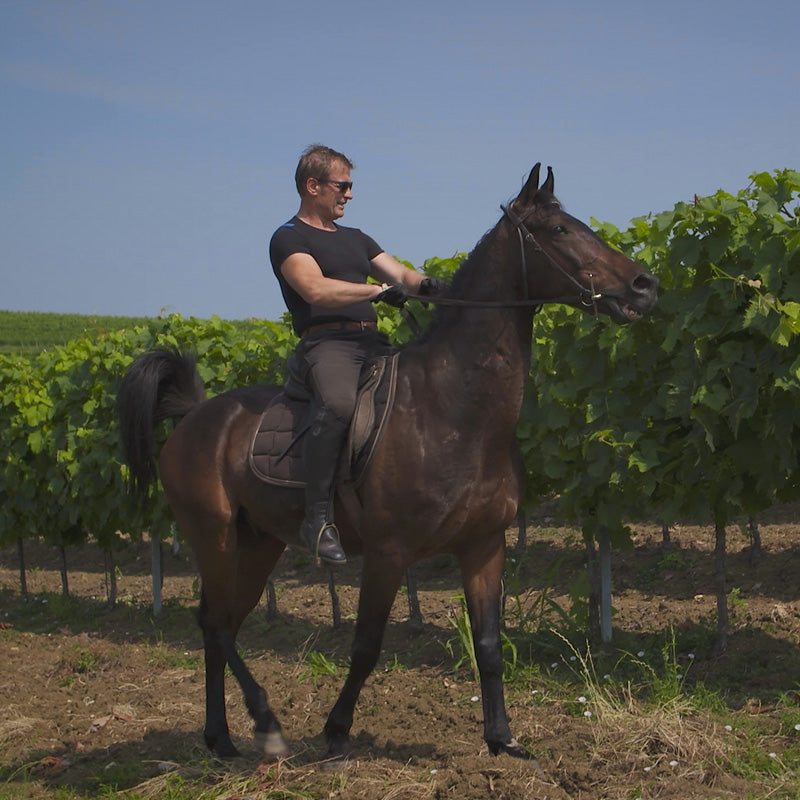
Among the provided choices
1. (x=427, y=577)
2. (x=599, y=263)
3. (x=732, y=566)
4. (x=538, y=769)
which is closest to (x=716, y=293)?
(x=599, y=263)

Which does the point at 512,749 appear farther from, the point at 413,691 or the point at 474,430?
the point at 413,691

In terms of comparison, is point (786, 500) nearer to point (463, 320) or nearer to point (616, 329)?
point (616, 329)

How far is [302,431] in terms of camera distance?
538 cm

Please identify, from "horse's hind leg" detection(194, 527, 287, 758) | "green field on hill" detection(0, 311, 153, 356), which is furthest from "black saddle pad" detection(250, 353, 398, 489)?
"green field on hill" detection(0, 311, 153, 356)

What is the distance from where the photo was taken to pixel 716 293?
6.84 m

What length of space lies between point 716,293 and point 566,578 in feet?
19.2

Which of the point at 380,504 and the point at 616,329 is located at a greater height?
the point at 616,329

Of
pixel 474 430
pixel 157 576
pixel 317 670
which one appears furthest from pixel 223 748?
pixel 157 576

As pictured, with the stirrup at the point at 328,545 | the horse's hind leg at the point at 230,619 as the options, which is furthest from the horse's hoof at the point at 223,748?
the stirrup at the point at 328,545

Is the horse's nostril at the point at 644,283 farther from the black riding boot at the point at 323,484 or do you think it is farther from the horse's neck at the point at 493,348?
the black riding boot at the point at 323,484

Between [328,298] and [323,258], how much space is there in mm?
415

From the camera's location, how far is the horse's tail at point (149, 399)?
6.51 metres

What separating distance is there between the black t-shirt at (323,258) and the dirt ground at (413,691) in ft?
8.09

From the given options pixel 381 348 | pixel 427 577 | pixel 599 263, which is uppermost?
pixel 599 263
